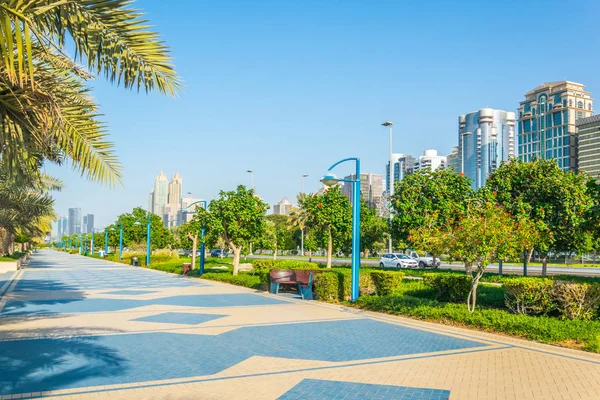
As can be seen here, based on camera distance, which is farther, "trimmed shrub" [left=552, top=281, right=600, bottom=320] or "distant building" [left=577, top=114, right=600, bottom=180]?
"distant building" [left=577, top=114, right=600, bottom=180]

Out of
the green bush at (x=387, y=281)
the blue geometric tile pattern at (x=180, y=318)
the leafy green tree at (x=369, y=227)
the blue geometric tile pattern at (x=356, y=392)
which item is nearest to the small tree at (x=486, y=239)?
the green bush at (x=387, y=281)

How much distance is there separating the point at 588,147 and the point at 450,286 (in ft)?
387

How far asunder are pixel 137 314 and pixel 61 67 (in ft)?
24.5

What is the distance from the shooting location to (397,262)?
1656 inches

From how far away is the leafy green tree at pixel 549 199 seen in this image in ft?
83.4

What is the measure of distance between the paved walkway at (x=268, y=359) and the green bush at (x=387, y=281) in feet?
7.41

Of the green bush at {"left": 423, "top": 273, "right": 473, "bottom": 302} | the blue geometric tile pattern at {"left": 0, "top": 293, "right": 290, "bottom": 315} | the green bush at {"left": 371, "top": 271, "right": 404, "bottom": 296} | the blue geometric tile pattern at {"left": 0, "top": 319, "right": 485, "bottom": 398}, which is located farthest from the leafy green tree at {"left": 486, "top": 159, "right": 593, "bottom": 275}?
the blue geometric tile pattern at {"left": 0, "top": 319, "right": 485, "bottom": 398}

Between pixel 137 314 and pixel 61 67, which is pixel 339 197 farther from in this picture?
pixel 61 67

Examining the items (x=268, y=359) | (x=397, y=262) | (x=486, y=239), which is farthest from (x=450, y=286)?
(x=397, y=262)

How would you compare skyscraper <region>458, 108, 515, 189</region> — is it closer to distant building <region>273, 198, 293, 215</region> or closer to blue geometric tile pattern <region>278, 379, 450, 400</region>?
distant building <region>273, 198, 293, 215</region>

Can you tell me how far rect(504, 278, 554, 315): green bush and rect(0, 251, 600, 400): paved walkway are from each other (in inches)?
81.6

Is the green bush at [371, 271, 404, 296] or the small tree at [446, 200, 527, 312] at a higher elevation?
the small tree at [446, 200, 527, 312]

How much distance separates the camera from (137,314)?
13570 mm

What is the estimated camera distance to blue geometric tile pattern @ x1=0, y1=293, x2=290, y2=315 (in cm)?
1428
